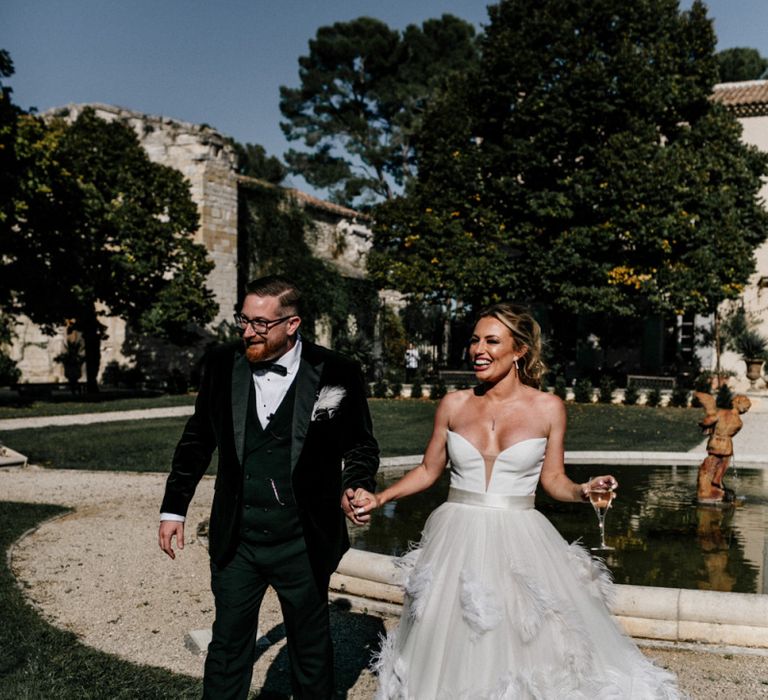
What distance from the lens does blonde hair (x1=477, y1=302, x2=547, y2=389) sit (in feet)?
10.9

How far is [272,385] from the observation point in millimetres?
3227

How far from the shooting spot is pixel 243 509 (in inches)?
123

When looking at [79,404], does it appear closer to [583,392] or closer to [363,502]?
[583,392]

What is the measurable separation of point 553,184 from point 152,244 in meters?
11.4

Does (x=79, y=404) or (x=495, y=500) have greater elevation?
(x=495, y=500)

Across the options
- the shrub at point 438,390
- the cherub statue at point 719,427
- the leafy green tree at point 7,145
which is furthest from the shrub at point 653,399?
the leafy green tree at point 7,145

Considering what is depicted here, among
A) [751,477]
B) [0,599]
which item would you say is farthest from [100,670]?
[751,477]

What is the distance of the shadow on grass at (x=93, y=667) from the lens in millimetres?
3773

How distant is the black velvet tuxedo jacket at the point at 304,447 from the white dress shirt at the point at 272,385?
4 centimetres

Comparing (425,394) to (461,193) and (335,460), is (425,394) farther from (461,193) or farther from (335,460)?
(335,460)

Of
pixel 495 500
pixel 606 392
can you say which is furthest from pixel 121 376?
pixel 495 500

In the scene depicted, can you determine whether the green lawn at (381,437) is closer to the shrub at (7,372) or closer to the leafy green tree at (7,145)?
the leafy green tree at (7,145)

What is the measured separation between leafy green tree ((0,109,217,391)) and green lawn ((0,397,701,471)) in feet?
19.4

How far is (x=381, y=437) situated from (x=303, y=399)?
1177 cm
